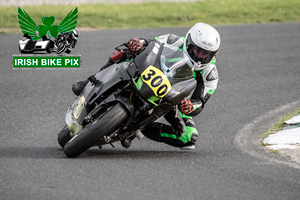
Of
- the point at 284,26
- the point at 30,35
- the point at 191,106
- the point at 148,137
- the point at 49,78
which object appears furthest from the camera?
the point at 284,26

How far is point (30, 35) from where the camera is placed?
1309 centimetres

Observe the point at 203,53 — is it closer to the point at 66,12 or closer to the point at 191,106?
the point at 191,106

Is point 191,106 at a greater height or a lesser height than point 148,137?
greater

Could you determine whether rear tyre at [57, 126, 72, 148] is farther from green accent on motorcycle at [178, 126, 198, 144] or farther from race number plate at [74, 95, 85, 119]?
green accent on motorcycle at [178, 126, 198, 144]

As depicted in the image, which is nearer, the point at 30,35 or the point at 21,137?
the point at 21,137

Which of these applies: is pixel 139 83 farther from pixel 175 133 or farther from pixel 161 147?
pixel 161 147

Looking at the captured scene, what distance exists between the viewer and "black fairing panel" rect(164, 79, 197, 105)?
617 cm

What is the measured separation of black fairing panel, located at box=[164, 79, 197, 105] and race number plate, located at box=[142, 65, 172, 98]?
5 cm

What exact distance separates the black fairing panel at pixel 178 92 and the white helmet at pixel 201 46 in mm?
347

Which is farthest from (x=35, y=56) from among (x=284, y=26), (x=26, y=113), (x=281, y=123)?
(x=284, y=26)

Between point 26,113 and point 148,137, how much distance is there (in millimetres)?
2272

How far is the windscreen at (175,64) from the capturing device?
20.4ft

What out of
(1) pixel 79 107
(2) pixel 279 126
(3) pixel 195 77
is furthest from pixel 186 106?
(2) pixel 279 126

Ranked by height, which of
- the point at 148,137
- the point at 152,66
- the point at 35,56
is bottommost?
the point at 35,56
